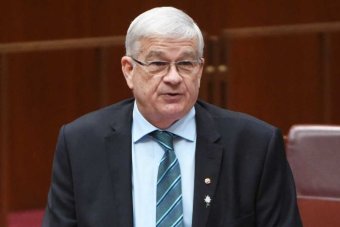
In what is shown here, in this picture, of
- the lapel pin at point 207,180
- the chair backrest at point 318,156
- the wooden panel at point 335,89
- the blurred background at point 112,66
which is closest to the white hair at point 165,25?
the lapel pin at point 207,180

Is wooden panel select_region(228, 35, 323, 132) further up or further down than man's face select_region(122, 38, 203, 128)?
further down

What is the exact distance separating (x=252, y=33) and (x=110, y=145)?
3365 millimetres

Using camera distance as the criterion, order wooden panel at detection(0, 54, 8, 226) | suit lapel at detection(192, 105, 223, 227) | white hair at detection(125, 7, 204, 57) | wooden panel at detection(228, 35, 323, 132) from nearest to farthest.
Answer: white hair at detection(125, 7, 204, 57) < suit lapel at detection(192, 105, 223, 227) < wooden panel at detection(0, 54, 8, 226) < wooden panel at detection(228, 35, 323, 132)

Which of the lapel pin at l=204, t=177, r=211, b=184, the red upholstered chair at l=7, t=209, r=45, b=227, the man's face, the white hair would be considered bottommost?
the red upholstered chair at l=7, t=209, r=45, b=227

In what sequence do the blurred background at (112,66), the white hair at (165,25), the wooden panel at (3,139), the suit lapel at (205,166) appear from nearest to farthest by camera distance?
the white hair at (165,25), the suit lapel at (205,166), the wooden panel at (3,139), the blurred background at (112,66)

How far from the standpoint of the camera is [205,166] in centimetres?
388

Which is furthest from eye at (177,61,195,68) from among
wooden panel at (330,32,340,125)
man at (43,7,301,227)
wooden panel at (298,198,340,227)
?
wooden panel at (330,32,340,125)

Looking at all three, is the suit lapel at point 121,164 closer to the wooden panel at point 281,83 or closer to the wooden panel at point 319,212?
the wooden panel at point 319,212

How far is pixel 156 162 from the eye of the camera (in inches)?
155

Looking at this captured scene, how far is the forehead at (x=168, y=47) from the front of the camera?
12.3ft

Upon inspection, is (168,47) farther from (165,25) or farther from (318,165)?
(318,165)

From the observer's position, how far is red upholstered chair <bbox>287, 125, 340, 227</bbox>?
4680mm

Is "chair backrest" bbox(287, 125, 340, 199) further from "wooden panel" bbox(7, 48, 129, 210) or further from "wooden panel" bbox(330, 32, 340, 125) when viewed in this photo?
"wooden panel" bbox(330, 32, 340, 125)

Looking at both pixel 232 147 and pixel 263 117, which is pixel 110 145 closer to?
pixel 232 147
